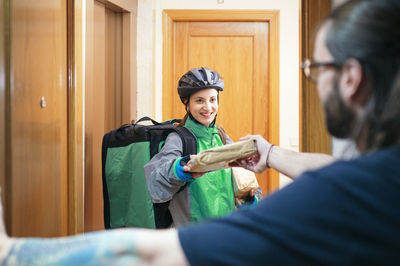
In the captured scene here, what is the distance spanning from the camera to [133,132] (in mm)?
2008

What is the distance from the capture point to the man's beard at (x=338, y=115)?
683mm

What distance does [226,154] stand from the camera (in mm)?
1410

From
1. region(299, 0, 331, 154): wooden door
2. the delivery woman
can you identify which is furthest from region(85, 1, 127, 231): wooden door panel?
region(299, 0, 331, 154): wooden door

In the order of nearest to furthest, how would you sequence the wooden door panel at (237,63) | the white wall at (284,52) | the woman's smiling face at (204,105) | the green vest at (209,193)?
1. the green vest at (209,193)
2. the woman's smiling face at (204,105)
3. the white wall at (284,52)
4. the wooden door panel at (237,63)

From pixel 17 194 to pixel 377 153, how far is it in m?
1.26

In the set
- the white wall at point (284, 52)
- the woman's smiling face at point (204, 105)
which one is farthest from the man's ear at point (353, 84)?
the white wall at point (284, 52)

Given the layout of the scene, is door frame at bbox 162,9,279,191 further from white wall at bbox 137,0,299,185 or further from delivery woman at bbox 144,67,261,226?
delivery woman at bbox 144,67,261,226

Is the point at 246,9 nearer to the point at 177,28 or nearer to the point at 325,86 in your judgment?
the point at 177,28

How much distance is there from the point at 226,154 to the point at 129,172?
0.78m

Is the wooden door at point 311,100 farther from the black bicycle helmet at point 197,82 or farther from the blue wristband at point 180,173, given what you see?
the black bicycle helmet at point 197,82

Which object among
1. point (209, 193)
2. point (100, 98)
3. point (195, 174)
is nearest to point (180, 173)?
point (195, 174)

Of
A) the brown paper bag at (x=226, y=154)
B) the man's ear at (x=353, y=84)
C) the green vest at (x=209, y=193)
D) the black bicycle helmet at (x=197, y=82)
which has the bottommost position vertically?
the green vest at (x=209, y=193)

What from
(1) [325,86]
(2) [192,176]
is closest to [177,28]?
(2) [192,176]

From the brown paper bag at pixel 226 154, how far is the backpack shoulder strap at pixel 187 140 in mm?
359
